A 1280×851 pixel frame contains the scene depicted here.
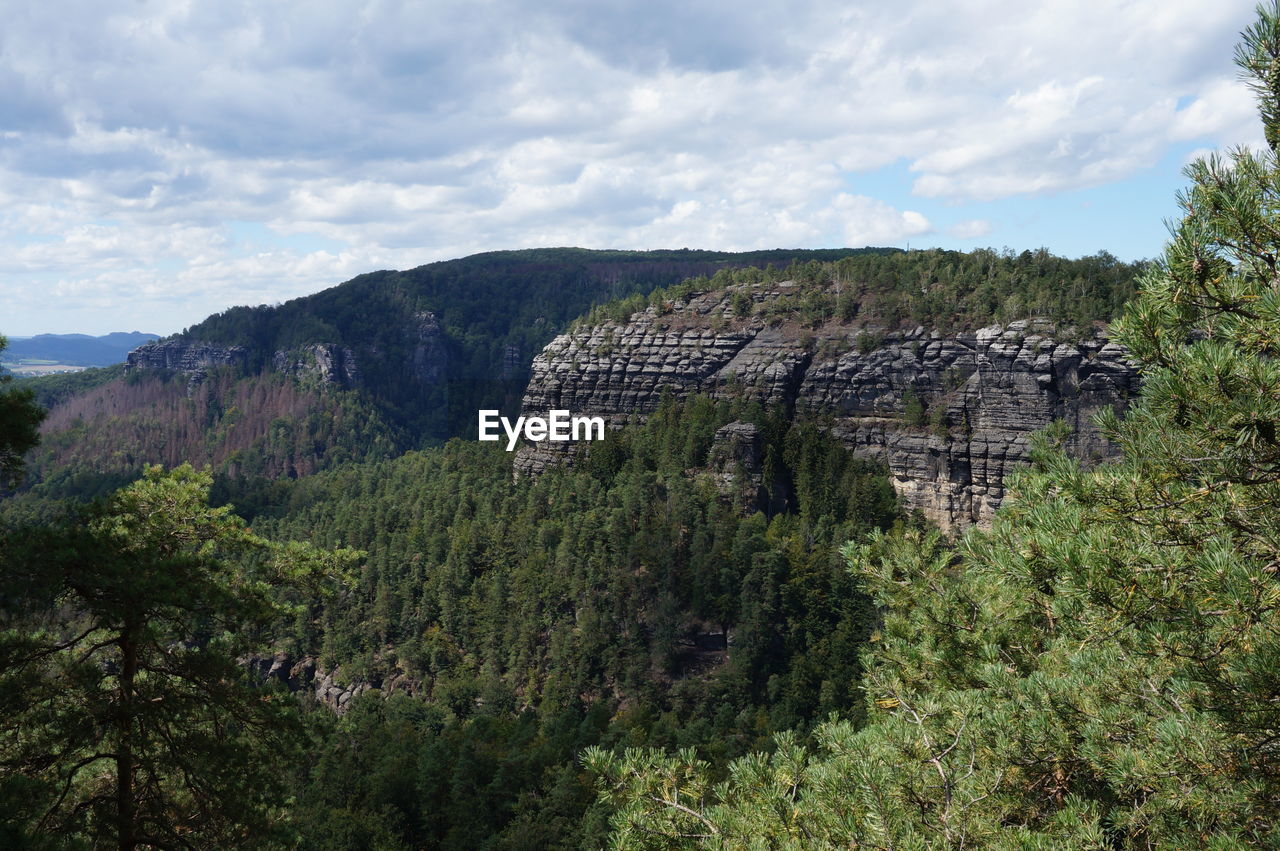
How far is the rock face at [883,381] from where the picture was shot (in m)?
64.9

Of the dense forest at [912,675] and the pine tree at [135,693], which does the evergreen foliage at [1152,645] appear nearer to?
the dense forest at [912,675]

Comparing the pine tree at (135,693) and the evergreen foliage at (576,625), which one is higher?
the pine tree at (135,693)

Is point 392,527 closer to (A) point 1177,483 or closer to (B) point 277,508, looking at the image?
(B) point 277,508

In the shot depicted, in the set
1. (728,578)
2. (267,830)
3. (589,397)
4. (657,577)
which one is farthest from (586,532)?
(267,830)

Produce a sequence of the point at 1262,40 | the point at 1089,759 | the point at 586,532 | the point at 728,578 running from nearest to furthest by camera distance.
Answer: the point at 1262,40, the point at 1089,759, the point at 728,578, the point at 586,532

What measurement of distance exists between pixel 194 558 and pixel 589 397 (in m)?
76.9

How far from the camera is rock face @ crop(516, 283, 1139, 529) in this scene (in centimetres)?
6494

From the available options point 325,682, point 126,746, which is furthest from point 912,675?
point 325,682

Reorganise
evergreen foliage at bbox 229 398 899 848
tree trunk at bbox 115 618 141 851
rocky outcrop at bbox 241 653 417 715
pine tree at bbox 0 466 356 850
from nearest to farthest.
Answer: pine tree at bbox 0 466 356 850, tree trunk at bbox 115 618 141 851, evergreen foliage at bbox 229 398 899 848, rocky outcrop at bbox 241 653 417 715

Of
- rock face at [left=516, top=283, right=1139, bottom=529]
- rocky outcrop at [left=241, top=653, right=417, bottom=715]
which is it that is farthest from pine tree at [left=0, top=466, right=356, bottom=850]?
rock face at [left=516, top=283, right=1139, bottom=529]

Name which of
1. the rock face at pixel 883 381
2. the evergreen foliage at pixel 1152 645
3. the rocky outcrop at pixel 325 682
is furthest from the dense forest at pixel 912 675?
the rock face at pixel 883 381

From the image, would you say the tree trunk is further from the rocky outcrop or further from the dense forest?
the rocky outcrop

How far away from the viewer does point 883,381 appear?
75.7m

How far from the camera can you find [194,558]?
49.8 ft
